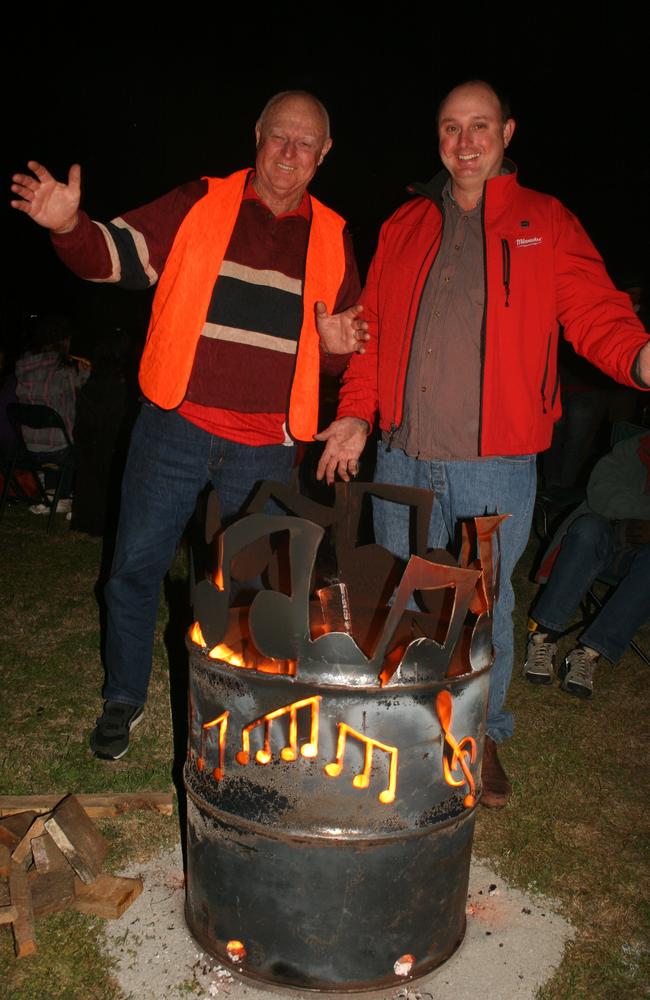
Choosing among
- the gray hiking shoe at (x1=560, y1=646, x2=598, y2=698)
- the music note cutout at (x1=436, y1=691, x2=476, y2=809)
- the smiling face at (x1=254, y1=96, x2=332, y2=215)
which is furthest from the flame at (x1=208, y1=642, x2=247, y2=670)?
the gray hiking shoe at (x1=560, y1=646, x2=598, y2=698)

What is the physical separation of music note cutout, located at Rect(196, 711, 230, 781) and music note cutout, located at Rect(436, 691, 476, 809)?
0.50 metres

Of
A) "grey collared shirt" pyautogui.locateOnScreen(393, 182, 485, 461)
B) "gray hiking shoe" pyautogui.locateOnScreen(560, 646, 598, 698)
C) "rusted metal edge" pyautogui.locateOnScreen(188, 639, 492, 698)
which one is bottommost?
"gray hiking shoe" pyautogui.locateOnScreen(560, 646, 598, 698)

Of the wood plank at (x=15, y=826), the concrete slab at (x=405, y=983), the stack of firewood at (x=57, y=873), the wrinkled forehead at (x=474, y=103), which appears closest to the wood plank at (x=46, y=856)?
the stack of firewood at (x=57, y=873)

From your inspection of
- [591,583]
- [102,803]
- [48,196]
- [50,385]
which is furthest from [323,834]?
[50,385]

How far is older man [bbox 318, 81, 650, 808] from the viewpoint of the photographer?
2635mm

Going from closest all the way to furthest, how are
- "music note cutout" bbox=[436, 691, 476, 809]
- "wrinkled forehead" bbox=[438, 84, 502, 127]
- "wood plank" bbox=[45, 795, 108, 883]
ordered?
1. "music note cutout" bbox=[436, 691, 476, 809]
2. "wood plank" bbox=[45, 795, 108, 883]
3. "wrinkled forehead" bbox=[438, 84, 502, 127]

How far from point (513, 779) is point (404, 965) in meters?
1.38

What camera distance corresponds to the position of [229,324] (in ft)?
9.16

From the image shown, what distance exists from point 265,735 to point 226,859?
1.20ft

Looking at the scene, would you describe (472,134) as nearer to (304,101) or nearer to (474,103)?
(474,103)

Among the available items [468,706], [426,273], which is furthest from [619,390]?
[468,706]

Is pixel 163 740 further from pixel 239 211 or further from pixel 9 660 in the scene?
pixel 239 211

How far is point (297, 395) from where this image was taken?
2838 mm

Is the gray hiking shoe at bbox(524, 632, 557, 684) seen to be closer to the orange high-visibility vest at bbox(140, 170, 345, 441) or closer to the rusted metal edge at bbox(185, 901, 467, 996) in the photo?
the orange high-visibility vest at bbox(140, 170, 345, 441)
